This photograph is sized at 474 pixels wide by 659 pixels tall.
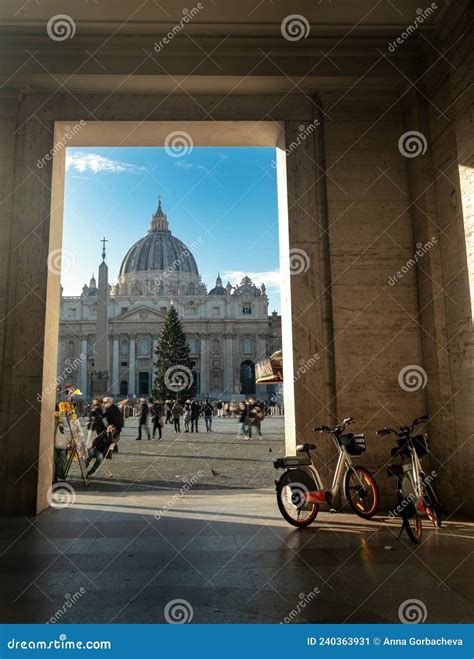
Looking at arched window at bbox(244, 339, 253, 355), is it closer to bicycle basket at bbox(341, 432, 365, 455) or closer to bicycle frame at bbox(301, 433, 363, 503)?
bicycle frame at bbox(301, 433, 363, 503)

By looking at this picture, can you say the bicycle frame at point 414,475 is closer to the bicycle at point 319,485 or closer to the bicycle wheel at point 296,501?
the bicycle at point 319,485

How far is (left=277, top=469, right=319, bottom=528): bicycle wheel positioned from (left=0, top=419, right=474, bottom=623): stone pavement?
120 mm

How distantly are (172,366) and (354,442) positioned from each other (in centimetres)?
5676

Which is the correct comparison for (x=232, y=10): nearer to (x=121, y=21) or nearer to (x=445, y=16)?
(x=121, y=21)

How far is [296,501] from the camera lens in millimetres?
5062

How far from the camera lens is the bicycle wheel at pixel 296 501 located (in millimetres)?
5023

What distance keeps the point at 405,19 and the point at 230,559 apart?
5872 mm

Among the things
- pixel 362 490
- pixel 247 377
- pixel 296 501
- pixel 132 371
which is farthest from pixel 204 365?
pixel 296 501

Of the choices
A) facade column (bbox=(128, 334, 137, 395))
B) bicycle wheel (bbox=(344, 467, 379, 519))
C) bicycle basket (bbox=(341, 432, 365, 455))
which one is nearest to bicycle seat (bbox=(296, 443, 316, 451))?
bicycle basket (bbox=(341, 432, 365, 455))

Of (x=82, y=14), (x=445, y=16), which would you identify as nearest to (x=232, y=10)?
(x=82, y=14)

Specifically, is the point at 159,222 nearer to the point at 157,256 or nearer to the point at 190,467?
the point at 157,256

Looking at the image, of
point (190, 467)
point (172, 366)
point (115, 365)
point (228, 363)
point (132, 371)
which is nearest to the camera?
point (190, 467)

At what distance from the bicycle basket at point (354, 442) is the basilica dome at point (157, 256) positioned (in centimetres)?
9197

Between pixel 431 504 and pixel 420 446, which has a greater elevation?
pixel 420 446
